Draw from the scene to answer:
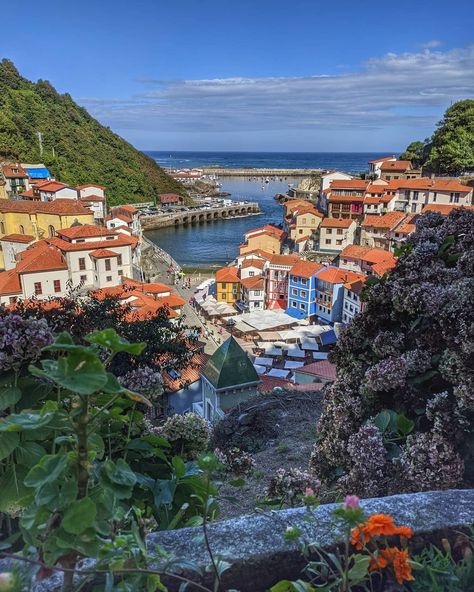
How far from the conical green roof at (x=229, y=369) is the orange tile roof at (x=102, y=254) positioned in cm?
1948

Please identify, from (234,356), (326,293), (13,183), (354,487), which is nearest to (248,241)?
(326,293)

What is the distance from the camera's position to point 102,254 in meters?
26.5

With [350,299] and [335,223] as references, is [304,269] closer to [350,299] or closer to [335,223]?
[350,299]

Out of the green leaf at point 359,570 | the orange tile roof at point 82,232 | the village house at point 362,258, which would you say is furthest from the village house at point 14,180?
the green leaf at point 359,570

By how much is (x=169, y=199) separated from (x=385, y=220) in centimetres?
4529

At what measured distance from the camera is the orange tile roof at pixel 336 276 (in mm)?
27903

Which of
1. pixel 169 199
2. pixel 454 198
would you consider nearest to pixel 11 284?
pixel 454 198

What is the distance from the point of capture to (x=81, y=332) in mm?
7879

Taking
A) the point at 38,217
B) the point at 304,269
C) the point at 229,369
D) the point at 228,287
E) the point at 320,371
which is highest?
the point at 38,217

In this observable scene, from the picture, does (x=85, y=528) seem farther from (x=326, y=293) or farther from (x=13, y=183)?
(x=13, y=183)

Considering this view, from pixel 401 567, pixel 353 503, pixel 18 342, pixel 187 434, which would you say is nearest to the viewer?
pixel 353 503

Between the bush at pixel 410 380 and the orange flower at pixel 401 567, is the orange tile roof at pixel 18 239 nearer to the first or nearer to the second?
the bush at pixel 410 380

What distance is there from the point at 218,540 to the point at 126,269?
2854 centimetres

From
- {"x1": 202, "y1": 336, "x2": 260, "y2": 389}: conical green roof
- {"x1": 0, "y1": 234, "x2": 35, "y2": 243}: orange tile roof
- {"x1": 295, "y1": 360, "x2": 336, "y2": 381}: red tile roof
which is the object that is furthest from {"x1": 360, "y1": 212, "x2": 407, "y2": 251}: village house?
{"x1": 202, "y1": 336, "x2": 260, "y2": 389}: conical green roof
